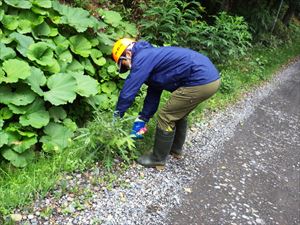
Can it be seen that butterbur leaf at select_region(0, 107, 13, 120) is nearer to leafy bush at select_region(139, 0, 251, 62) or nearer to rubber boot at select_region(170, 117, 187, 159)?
rubber boot at select_region(170, 117, 187, 159)

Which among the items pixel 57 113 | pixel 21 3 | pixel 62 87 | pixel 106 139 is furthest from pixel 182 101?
pixel 21 3

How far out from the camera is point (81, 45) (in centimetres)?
584

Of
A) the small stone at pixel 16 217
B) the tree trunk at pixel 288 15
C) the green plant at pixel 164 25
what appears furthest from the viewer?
the tree trunk at pixel 288 15

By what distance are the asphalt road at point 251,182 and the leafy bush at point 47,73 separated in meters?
1.80

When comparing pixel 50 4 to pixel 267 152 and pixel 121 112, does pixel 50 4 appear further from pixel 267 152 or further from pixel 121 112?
pixel 267 152

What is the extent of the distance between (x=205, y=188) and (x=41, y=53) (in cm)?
282

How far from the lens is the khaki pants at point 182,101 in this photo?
4.13 meters

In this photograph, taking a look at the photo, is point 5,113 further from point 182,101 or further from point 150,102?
point 182,101

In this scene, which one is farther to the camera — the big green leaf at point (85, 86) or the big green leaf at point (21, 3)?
the big green leaf at point (21, 3)

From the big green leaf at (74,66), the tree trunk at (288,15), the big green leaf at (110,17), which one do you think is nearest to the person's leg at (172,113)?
the big green leaf at (74,66)

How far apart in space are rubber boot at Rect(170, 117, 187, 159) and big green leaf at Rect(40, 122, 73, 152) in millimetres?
1375

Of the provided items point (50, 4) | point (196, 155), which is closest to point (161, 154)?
point (196, 155)

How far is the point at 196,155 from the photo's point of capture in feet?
17.0

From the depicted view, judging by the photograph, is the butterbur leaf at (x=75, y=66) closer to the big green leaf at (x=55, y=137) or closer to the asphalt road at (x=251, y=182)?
the big green leaf at (x=55, y=137)
